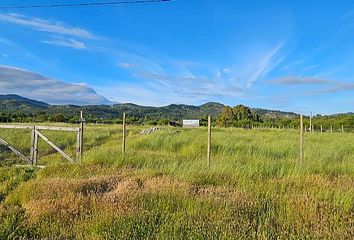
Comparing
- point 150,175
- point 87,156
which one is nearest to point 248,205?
point 150,175

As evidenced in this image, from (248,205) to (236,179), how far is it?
2.58 metres

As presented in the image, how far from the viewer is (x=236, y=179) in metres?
9.34

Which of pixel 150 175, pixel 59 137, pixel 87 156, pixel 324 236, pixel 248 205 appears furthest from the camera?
pixel 59 137

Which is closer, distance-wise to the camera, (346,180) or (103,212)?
(103,212)

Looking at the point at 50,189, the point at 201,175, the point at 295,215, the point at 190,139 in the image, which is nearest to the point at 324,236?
the point at 295,215

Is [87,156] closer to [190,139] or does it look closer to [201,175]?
[201,175]

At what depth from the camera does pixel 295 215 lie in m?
6.31

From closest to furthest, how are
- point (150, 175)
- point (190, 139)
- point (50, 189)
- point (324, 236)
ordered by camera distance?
point (324, 236) < point (50, 189) < point (150, 175) < point (190, 139)

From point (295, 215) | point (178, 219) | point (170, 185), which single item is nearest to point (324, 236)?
point (295, 215)

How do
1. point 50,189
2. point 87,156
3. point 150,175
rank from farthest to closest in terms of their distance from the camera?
point 87,156 < point 150,175 < point 50,189

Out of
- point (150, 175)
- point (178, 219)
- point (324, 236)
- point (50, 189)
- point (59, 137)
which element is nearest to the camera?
point (324, 236)

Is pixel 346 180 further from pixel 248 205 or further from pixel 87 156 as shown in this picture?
pixel 87 156

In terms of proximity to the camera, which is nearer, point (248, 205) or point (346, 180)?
point (248, 205)

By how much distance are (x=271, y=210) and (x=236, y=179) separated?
275 cm
